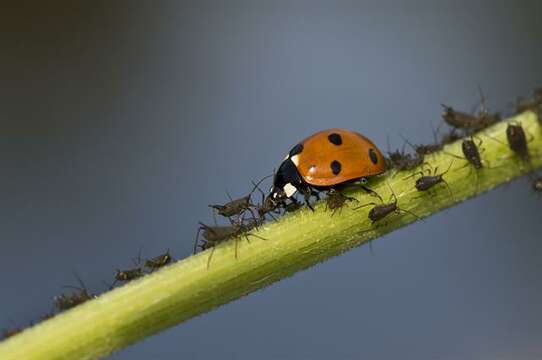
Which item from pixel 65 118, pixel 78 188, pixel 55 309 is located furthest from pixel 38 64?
pixel 55 309

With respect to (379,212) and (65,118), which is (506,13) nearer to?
(65,118)

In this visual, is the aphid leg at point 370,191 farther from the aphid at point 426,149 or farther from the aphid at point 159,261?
the aphid at point 159,261

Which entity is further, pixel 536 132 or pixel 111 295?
pixel 536 132

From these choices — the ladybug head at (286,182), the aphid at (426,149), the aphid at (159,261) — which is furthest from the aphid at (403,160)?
the aphid at (159,261)

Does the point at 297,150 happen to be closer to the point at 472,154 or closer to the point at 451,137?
the point at 451,137

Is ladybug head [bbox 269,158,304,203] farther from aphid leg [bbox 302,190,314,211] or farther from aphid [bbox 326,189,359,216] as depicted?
aphid [bbox 326,189,359,216]

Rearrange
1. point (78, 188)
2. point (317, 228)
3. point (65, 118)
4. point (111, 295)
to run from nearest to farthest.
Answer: point (111, 295), point (317, 228), point (78, 188), point (65, 118)
